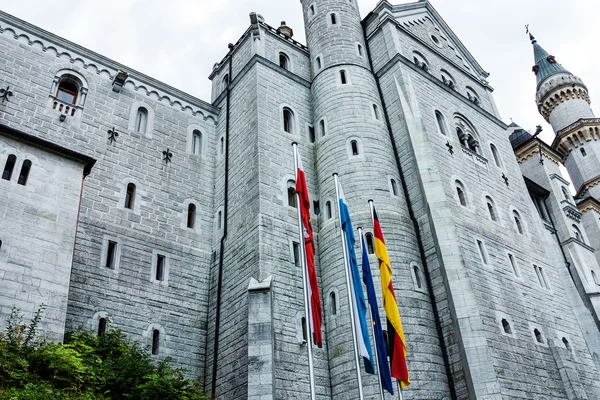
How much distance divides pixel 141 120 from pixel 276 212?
26.0ft

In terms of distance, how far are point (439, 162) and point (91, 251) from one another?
45.6 feet

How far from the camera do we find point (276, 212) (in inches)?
800

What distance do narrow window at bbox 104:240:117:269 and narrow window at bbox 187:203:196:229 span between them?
11.6ft

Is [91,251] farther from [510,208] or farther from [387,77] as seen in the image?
[510,208]

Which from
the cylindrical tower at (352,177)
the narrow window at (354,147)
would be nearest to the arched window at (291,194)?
the cylindrical tower at (352,177)

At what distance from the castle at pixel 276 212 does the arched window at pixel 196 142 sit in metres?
0.10

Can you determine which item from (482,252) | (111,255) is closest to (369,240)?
(482,252)

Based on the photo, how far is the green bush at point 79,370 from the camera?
40.2 feet

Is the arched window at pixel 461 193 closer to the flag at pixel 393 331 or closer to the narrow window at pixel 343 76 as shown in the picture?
the narrow window at pixel 343 76

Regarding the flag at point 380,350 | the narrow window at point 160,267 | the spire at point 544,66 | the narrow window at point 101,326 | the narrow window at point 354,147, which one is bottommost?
the flag at point 380,350

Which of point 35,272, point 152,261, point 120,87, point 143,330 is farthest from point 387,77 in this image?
point 35,272

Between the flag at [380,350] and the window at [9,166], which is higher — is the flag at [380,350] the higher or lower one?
the lower one

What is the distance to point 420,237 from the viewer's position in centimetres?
2080

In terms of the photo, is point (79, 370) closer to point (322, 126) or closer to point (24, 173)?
point (24, 173)
